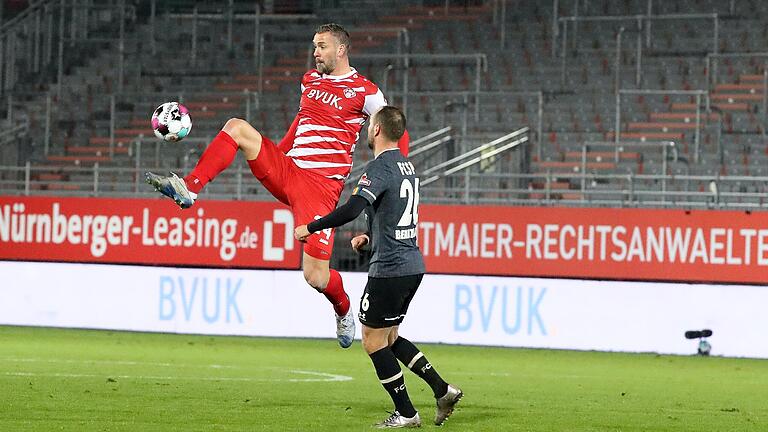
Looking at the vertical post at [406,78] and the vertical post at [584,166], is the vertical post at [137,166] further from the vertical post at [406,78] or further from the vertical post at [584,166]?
the vertical post at [584,166]

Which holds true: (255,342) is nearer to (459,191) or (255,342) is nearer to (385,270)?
(459,191)

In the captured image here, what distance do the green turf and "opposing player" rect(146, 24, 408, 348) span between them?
3.38ft

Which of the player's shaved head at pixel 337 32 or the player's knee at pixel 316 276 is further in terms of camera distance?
the player's knee at pixel 316 276

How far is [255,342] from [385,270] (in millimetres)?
11503

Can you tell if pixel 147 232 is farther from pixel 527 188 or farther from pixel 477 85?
pixel 477 85

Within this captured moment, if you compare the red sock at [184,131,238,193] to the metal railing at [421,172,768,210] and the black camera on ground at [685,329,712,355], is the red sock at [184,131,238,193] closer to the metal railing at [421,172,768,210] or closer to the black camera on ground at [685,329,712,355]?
the black camera on ground at [685,329,712,355]

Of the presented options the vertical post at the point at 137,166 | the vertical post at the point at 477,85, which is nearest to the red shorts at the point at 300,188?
the vertical post at the point at 137,166

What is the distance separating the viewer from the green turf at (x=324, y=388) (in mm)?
9641

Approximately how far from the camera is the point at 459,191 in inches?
952

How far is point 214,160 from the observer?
9.95 m

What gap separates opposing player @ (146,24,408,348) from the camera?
10844 millimetres

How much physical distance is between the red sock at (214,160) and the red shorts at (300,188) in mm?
458

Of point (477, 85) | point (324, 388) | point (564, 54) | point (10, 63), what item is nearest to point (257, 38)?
point (10, 63)

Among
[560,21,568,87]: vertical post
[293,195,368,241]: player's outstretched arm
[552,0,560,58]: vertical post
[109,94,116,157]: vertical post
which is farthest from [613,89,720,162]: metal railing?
[293,195,368,241]: player's outstretched arm
